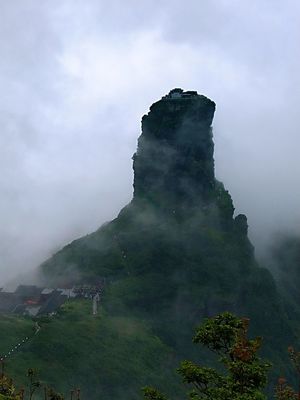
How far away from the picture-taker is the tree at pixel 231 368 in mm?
38281

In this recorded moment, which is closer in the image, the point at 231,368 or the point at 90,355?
the point at 231,368

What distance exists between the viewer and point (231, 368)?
38.5 metres

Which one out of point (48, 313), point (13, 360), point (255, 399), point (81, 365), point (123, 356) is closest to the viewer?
point (255, 399)

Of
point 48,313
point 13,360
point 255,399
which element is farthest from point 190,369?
point 48,313

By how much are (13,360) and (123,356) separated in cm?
3769

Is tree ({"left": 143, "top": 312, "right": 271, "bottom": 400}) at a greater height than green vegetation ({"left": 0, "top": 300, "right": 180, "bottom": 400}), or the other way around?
green vegetation ({"left": 0, "top": 300, "right": 180, "bottom": 400})

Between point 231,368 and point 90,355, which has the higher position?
point 90,355

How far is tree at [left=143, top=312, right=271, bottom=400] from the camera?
38281 millimetres

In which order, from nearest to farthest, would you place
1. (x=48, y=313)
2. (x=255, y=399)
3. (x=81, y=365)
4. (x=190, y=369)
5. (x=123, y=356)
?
1. (x=255, y=399)
2. (x=190, y=369)
3. (x=81, y=365)
4. (x=123, y=356)
5. (x=48, y=313)

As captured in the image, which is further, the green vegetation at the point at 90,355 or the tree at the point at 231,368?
the green vegetation at the point at 90,355

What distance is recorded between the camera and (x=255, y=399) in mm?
36688

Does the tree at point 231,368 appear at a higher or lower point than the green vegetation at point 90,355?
lower

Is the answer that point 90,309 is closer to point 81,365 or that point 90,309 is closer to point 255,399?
point 81,365

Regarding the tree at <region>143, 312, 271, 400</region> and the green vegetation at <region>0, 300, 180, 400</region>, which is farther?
the green vegetation at <region>0, 300, 180, 400</region>
